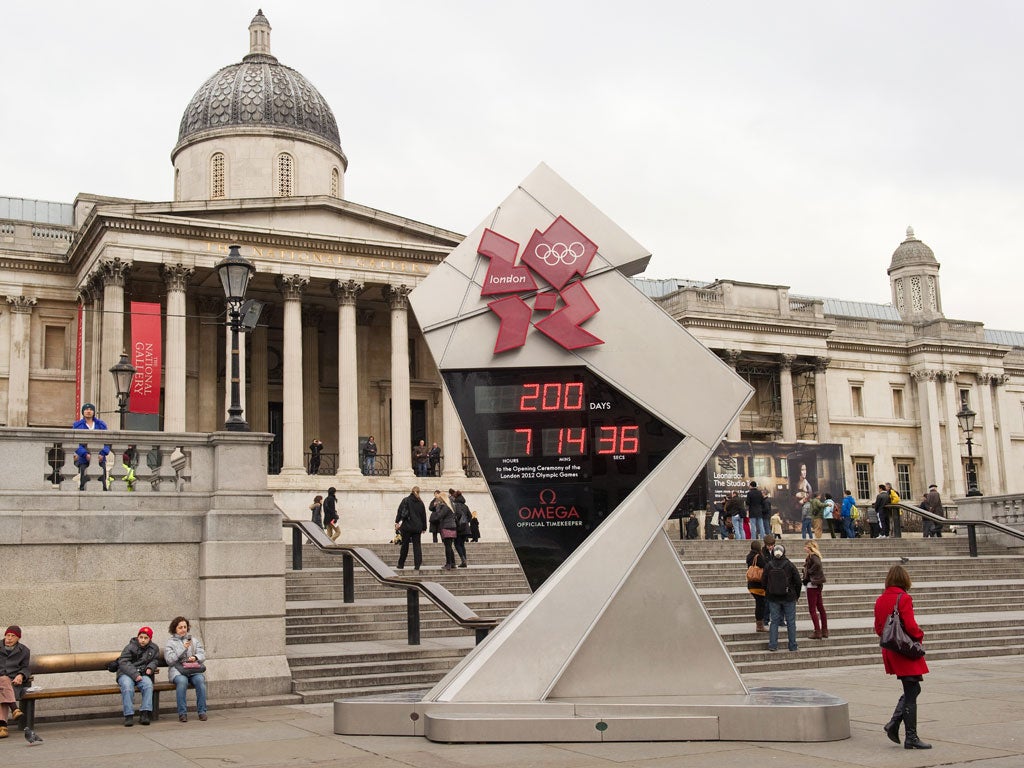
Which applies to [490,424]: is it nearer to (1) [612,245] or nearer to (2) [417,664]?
(1) [612,245]

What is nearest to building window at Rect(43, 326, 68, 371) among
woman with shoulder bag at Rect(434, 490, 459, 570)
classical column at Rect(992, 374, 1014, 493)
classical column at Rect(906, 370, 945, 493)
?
woman with shoulder bag at Rect(434, 490, 459, 570)

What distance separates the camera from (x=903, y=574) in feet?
31.2

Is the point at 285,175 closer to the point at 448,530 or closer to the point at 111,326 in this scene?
the point at 111,326

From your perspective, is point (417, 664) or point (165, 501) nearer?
point (165, 501)

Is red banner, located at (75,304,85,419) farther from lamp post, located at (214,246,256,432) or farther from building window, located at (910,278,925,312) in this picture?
building window, located at (910,278,925,312)

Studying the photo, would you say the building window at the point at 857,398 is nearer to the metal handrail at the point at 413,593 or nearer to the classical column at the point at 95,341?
the classical column at the point at 95,341

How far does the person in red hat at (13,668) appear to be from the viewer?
11.4m

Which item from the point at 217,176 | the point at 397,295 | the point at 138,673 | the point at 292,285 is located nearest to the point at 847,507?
the point at 397,295

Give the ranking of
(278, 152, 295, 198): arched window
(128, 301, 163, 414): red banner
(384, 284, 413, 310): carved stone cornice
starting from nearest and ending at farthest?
(128, 301, 163, 414): red banner, (384, 284, 413, 310): carved stone cornice, (278, 152, 295, 198): arched window

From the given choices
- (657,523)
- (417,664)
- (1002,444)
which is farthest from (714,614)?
(1002,444)

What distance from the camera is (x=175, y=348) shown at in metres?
35.5

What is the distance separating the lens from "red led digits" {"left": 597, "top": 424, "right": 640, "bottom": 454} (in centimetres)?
1156

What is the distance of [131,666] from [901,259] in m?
58.8

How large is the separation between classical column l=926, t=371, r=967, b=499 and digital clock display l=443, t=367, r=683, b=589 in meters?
49.3
